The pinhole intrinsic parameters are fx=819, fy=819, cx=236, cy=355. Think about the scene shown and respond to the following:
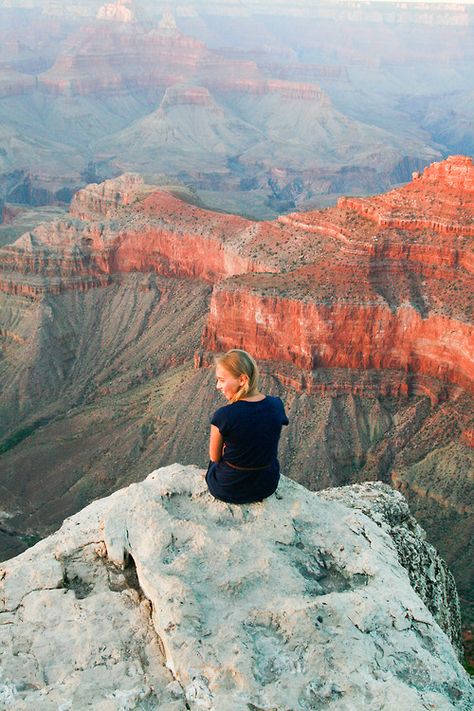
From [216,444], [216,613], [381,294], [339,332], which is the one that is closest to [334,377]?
[339,332]

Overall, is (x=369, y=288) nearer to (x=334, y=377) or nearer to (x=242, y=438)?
(x=334, y=377)

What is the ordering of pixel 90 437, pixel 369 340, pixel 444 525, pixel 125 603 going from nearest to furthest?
pixel 125 603 → pixel 444 525 → pixel 369 340 → pixel 90 437

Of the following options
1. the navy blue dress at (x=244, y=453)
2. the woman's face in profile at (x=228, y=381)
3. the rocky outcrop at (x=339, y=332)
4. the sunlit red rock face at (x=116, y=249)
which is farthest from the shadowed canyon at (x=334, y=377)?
the woman's face in profile at (x=228, y=381)

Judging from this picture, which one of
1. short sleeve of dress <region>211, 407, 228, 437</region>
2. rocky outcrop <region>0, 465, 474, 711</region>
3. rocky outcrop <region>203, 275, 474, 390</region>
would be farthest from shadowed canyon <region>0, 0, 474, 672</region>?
short sleeve of dress <region>211, 407, 228, 437</region>

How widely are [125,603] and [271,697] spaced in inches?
105

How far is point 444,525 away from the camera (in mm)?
42875

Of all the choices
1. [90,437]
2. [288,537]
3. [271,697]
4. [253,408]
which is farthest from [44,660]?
[90,437]

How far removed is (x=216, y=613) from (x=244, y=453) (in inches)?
111

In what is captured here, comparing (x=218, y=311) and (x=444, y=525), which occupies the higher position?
(x=218, y=311)

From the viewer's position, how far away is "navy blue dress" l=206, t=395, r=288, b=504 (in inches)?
515

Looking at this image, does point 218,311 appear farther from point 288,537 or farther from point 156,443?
point 288,537

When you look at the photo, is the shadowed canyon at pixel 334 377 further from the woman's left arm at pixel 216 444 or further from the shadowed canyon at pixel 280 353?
the woman's left arm at pixel 216 444

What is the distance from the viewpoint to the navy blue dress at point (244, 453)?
13086 millimetres

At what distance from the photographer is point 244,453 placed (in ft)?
43.0
